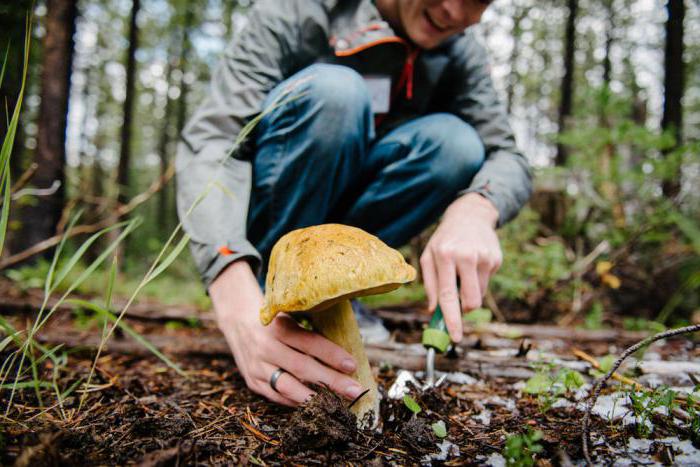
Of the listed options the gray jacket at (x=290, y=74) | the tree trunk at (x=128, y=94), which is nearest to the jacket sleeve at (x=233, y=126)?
the gray jacket at (x=290, y=74)

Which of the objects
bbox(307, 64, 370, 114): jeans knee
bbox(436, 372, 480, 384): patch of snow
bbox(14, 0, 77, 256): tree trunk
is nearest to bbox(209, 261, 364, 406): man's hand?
bbox(436, 372, 480, 384): patch of snow

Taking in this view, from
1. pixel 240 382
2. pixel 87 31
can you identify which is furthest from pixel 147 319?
pixel 87 31

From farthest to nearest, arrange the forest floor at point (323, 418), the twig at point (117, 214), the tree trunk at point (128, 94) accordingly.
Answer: the tree trunk at point (128, 94) < the twig at point (117, 214) < the forest floor at point (323, 418)

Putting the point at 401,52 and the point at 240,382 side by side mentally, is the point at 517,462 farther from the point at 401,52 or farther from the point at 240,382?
the point at 401,52

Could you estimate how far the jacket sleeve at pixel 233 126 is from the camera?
159 centimetres

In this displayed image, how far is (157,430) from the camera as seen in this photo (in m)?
1.10

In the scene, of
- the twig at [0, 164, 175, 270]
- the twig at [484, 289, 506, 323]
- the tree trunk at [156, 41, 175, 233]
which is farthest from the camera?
the tree trunk at [156, 41, 175, 233]

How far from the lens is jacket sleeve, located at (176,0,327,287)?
5.23 ft

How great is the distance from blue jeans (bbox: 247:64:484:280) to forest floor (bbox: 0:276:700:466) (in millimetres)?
807

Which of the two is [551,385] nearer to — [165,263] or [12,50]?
[165,263]

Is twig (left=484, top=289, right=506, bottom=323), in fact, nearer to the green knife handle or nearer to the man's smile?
the green knife handle

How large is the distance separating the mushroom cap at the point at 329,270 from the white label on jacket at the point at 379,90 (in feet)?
4.63

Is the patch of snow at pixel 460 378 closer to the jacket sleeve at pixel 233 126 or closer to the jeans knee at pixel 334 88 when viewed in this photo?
the jacket sleeve at pixel 233 126

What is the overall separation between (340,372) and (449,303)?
0.48 meters
